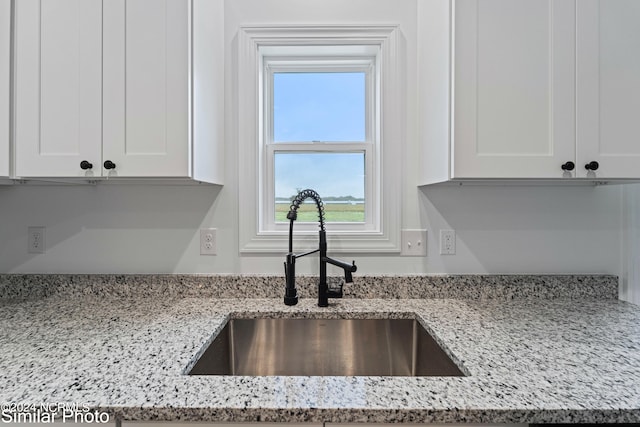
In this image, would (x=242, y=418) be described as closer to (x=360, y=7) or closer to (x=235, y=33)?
(x=235, y=33)

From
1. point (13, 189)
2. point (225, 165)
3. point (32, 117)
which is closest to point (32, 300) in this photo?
point (13, 189)

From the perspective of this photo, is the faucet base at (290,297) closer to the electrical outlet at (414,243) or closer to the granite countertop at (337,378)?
the granite countertop at (337,378)

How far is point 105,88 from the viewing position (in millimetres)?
1143

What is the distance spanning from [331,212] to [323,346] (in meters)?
0.62

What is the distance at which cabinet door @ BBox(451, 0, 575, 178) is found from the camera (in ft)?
3.69

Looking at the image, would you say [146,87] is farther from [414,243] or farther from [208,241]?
[414,243]

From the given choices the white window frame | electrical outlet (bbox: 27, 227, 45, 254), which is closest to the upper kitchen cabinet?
the white window frame

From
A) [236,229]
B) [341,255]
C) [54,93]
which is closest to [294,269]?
[341,255]

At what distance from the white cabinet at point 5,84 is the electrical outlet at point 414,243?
155 centimetres

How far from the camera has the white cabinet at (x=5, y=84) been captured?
44.9 inches

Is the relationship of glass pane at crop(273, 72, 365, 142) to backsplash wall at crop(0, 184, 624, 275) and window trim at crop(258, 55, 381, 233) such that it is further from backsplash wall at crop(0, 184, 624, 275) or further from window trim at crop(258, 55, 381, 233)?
backsplash wall at crop(0, 184, 624, 275)

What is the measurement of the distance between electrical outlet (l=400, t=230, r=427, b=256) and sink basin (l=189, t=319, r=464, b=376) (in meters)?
0.33

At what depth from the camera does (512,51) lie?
3.69 feet

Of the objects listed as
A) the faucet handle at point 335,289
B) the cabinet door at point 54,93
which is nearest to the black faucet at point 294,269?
the faucet handle at point 335,289
